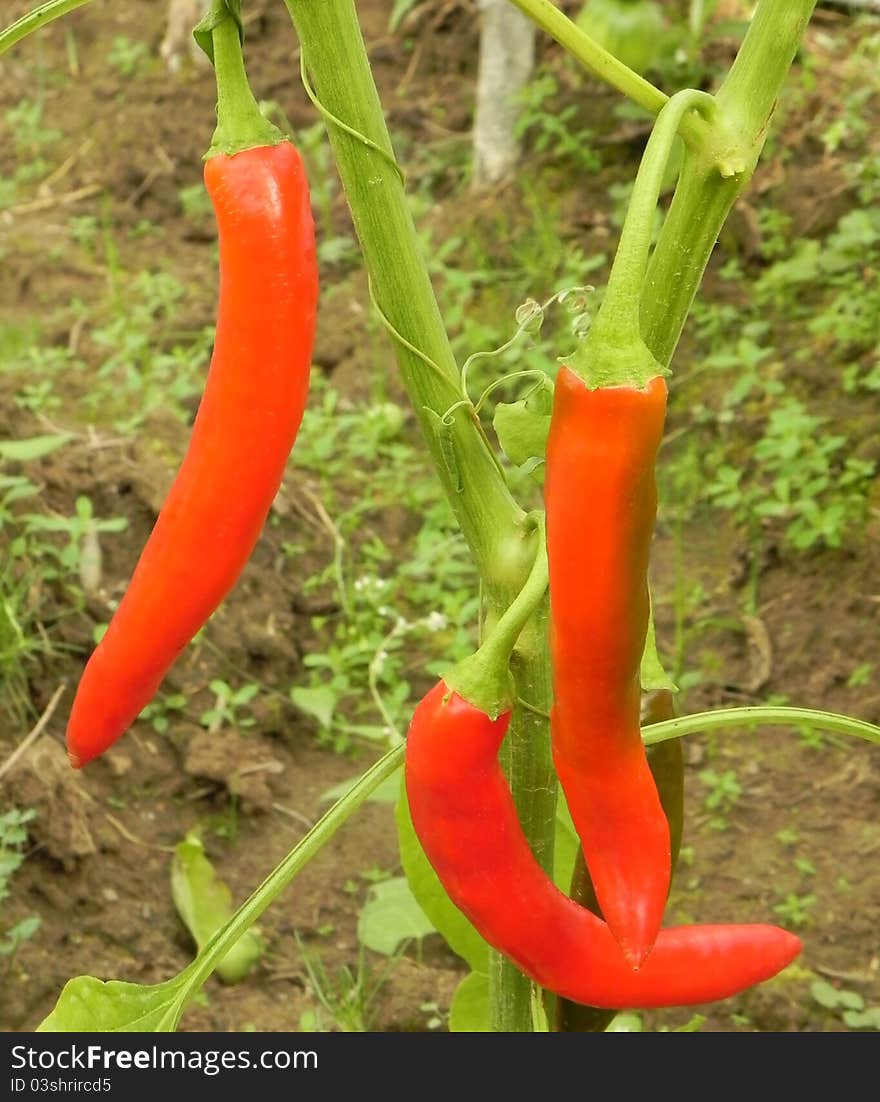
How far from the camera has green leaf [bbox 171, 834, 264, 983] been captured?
2.02 m

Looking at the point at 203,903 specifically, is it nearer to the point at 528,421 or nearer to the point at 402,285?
the point at 528,421

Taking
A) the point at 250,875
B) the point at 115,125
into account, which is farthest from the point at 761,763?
the point at 115,125

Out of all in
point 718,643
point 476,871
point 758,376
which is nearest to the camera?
point 476,871

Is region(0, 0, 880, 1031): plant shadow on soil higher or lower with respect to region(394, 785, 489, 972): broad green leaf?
lower

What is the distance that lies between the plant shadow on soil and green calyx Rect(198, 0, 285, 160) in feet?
4.22

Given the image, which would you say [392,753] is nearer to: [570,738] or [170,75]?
[570,738]

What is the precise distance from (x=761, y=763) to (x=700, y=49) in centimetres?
204

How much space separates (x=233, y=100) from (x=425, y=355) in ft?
0.73

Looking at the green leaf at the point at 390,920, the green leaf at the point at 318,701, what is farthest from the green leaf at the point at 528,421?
the green leaf at the point at 318,701

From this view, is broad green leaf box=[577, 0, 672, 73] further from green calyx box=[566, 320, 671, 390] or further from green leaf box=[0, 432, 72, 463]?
green calyx box=[566, 320, 671, 390]

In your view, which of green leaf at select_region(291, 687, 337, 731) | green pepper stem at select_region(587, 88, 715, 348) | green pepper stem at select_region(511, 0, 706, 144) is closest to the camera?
green pepper stem at select_region(587, 88, 715, 348)

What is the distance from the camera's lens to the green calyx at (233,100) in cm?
99

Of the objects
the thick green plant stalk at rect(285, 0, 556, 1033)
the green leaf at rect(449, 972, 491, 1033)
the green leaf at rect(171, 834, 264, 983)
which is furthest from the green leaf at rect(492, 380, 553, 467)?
the green leaf at rect(171, 834, 264, 983)
